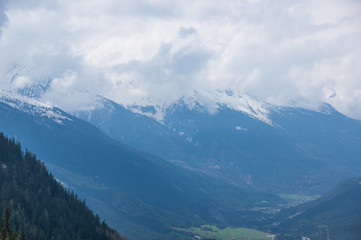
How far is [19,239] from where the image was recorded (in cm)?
17975

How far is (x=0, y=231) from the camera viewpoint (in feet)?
595

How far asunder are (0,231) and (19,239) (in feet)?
23.8
